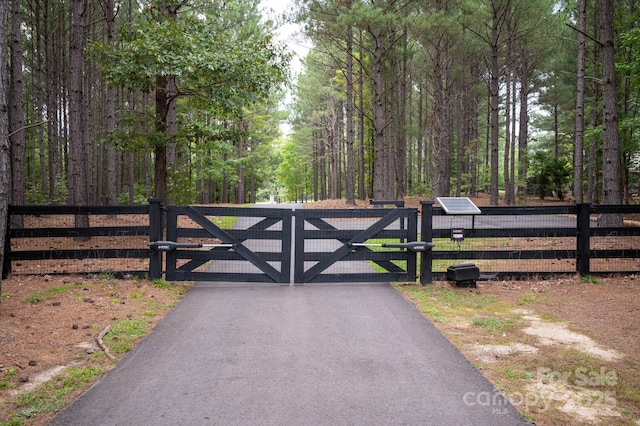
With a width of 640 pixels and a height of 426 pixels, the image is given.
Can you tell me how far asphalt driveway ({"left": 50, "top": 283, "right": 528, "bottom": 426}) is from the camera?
3.35 meters

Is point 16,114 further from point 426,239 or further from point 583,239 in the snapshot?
point 583,239

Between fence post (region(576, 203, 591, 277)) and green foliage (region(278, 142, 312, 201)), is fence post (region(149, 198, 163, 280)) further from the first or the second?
green foliage (region(278, 142, 312, 201))

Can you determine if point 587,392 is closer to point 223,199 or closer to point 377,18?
point 377,18

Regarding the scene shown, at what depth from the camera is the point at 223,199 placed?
4234cm

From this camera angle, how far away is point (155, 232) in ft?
25.8

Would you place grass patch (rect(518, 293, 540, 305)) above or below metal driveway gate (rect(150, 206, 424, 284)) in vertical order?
below

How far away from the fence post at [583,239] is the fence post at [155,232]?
24.5ft

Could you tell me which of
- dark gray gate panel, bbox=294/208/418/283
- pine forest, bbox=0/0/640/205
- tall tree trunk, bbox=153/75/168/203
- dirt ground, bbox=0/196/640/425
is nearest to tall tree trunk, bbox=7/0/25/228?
pine forest, bbox=0/0/640/205

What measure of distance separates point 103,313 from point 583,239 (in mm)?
8039

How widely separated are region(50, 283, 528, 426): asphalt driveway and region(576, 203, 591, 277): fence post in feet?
13.4

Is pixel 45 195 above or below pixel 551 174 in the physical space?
below

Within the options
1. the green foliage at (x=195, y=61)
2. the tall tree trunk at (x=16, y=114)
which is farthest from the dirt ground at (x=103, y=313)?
the tall tree trunk at (x=16, y=114)

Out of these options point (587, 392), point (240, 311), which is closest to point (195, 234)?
point (240, 311)

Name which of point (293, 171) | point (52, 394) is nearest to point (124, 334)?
point (52, 394)
